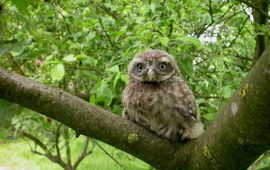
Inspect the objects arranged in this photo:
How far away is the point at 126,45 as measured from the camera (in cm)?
326

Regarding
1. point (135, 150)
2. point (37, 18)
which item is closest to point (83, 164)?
point (37, 18)

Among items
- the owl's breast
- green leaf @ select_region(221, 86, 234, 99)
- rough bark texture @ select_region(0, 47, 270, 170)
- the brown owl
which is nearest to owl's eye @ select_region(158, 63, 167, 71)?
the brown owl

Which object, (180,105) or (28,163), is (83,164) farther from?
(180,105)

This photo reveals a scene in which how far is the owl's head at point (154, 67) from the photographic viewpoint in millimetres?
2445

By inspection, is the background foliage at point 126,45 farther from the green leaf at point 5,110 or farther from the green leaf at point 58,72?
Answer: the green leaf at point 5,110

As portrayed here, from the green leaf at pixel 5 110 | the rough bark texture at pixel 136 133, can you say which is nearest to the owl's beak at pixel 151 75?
the rough bark texture at pixel 136 133

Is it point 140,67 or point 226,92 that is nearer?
point 226,92

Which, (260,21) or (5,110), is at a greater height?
(260,21)

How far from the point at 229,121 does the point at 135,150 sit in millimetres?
447

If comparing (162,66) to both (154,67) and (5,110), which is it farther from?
(5,110)

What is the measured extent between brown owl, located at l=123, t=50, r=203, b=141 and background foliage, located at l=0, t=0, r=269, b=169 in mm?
74

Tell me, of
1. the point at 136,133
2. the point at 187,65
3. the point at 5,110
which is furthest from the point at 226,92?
the point at 5,110

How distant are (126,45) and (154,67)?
2.72ft

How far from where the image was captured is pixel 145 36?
8.41 ft
